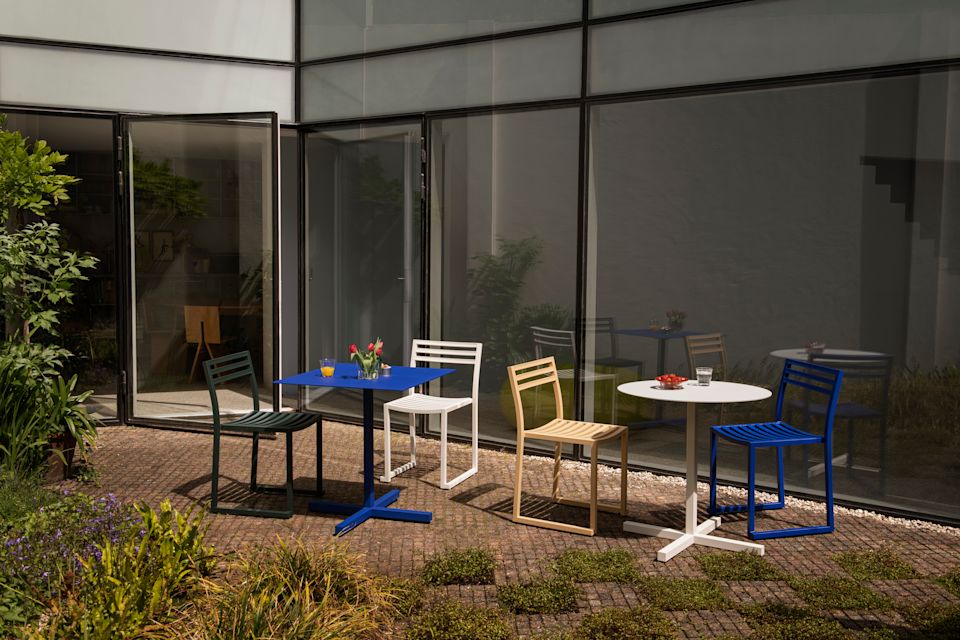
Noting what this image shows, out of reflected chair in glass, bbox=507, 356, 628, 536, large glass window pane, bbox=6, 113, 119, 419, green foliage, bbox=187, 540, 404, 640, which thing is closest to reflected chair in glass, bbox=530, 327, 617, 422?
reflected chair in glass, bbox=507, 356, 628, 536

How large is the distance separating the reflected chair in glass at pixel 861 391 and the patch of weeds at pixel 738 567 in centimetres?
137

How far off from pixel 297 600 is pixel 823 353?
386 centimetres

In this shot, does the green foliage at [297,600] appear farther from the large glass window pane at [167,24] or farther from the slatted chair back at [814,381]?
the large glass window pane at [167,24]

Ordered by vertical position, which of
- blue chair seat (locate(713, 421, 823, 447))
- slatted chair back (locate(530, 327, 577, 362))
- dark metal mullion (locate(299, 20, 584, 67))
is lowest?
blue chair seat (locate(713, 421, 823, 447))

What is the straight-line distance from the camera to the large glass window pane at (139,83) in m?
8.00

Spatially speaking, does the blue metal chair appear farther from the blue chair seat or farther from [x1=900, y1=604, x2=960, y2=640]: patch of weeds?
[x1=900, y1=604, x2=960, y2=640]: patch of weeds

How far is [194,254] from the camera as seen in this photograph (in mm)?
8367

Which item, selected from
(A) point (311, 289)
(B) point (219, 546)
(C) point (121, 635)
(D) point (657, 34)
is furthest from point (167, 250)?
(C) point (121, 635)

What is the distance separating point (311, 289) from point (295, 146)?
53.9 inches

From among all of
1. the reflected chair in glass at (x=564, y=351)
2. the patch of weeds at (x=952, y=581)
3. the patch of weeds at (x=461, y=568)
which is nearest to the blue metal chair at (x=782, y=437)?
the patch of weeds at (x=952, y=581)

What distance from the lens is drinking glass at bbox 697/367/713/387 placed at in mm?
5539

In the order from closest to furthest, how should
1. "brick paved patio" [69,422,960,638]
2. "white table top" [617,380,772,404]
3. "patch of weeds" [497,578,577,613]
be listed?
"patch of weeds" [497,578,577,613], "brick paved patio" [69,422,960,638], "white table top" [617,380,772,404]

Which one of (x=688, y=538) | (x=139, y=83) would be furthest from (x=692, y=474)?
(x=139, y=83)

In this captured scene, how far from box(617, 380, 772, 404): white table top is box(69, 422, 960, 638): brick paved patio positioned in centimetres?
Result: 82
